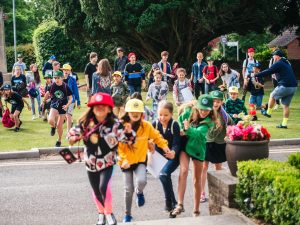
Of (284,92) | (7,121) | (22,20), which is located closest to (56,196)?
(7,121)

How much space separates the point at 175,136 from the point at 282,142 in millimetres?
6373

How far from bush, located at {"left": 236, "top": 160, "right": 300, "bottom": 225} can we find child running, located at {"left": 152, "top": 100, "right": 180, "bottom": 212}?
91 centimetres

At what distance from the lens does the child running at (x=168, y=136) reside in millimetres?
7109

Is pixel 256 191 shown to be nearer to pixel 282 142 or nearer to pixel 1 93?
pixel 282 142

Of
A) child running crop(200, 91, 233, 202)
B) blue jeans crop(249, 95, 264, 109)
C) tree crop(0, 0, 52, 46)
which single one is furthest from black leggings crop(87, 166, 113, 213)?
tree crop(0, 0, 52, 46)

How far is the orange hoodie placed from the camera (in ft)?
22.4

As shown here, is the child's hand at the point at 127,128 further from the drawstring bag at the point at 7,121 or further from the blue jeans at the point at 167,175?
the drawstring bag at the point at 7,121

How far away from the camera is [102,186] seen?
20.7 ft

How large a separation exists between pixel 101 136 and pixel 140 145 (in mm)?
822

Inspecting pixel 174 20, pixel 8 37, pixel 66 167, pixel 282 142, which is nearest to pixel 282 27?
pixel 174 20

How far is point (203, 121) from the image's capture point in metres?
7.50

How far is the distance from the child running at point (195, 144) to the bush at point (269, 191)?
2.44 ft

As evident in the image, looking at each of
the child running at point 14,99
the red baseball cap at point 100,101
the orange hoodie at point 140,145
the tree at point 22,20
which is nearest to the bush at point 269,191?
the orange hoodie at point 140,145

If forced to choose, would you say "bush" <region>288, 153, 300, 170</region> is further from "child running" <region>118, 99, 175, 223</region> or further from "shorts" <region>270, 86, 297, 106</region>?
"shorts" <region>270, 86, 297, 106</region>
